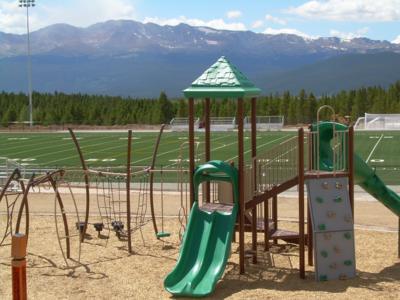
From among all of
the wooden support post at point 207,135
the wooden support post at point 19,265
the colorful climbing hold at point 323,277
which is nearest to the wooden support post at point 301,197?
the colorful climbing hold at point 323,277

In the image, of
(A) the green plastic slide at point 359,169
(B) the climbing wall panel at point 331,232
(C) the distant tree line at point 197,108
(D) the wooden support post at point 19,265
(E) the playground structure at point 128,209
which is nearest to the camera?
(D) the wooden support post at point 19,265

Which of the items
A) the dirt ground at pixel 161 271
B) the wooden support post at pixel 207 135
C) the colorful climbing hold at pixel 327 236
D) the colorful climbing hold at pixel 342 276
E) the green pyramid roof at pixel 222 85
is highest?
the green pyramid roof at pixel 222 85

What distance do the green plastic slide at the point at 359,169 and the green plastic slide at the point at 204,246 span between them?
157 centimetres

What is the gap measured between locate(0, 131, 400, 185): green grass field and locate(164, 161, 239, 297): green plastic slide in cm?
1209

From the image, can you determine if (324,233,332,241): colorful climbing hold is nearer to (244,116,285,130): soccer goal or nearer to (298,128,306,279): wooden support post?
(298,128,306,279): wooden support post

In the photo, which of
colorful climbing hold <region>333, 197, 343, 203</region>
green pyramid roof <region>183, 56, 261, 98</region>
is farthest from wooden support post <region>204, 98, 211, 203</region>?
colorful climbing hold <region>333, 197, 343, 203</region>

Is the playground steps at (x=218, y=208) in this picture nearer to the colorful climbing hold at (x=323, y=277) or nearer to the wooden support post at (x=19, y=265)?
the colorful climbing hold at (x=323, y=277)

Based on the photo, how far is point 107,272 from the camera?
11609 mm

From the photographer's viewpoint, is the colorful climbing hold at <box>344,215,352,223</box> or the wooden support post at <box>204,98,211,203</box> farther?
the wooden support post at <box>204,98,211,203</box>

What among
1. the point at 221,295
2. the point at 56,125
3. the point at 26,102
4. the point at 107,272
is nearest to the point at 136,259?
the point at 107,272

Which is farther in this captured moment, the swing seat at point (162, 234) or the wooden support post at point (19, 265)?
the swing seat at point (162, 234)

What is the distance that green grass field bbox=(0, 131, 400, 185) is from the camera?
1190 inches

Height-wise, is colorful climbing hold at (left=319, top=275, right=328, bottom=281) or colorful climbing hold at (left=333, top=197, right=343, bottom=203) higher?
colorful climbing hold at (left=333, top=197, right=343, bottom=203)

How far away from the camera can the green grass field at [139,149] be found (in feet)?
99.2
